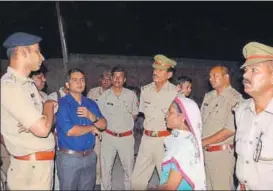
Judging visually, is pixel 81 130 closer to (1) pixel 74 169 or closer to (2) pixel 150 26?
(1) pixel 74 169

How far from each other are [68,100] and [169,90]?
5.52 feet

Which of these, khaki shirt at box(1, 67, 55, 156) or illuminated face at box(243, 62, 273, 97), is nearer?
khaki shirt at box(1, 67, 55, 156)

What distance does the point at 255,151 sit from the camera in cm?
341

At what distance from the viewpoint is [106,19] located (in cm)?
1140

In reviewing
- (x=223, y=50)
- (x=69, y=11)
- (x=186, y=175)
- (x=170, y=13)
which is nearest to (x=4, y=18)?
(x=69, y=11)

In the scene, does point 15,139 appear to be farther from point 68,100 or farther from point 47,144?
point 68,100

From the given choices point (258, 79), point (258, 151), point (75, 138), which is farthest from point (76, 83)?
point (258, 151)

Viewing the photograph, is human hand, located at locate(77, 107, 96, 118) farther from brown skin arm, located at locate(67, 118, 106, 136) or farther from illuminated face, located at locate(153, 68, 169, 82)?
illuminated face, located at locate(153, 68, 169, 82)

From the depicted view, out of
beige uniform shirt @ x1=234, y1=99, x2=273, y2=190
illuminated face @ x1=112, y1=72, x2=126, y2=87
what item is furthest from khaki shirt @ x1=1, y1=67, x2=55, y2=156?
illuminated face @ x1=112, y1=72, x2=126, y2=87

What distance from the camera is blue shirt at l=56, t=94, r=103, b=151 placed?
462 centimetres

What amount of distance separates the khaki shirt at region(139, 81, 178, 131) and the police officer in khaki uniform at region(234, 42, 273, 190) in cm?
211

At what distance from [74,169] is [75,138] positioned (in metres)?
0.37

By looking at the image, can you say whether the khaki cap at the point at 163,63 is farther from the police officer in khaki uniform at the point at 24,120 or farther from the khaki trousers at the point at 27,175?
the khaki trousers at the point at 27,175

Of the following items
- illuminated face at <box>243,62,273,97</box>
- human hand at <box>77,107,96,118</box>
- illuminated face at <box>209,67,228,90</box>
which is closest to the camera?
illuminated face at <box>243,62,273,97</box>
